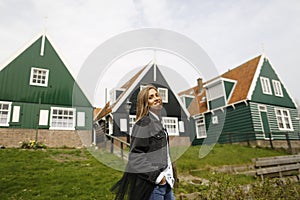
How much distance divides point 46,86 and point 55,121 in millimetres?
2540

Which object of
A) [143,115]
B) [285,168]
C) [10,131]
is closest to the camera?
[143,115]

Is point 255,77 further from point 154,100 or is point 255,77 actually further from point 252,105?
point 154,100

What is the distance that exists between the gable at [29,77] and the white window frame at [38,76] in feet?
0.44

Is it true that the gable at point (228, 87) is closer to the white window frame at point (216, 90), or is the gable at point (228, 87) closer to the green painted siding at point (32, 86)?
the white window frame at point (216, 90)

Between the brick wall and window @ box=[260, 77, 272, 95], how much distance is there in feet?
47.3

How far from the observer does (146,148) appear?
1870 millimetres

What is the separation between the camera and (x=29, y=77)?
13.9m

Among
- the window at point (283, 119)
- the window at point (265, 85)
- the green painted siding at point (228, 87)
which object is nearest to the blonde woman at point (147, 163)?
the green painted siding at point (228, 87)

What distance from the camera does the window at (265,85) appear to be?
16731mm

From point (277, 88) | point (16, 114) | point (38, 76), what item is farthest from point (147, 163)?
point (277, 88)

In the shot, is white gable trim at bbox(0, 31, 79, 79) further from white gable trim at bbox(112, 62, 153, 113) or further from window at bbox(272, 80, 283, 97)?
window at bbox(272, 80, 283, 97)

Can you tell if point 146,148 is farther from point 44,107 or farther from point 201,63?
point 44,107

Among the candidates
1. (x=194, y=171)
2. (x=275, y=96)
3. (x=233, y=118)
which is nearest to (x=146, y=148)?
(x=194, y=171)

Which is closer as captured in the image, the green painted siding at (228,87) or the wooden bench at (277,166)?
the wooden bench at (277,166)
